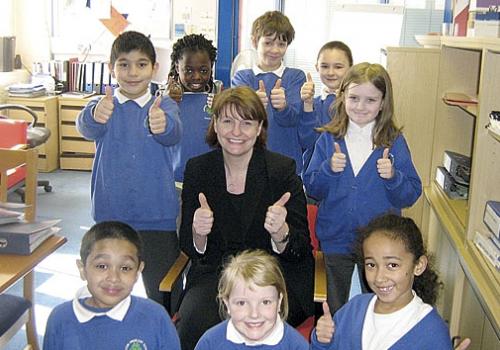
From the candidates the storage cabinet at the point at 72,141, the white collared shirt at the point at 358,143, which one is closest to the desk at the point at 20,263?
the white collared shirt at the point at 358,143

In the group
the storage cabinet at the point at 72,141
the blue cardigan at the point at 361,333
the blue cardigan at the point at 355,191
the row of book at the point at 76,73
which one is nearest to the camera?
the blue cardigan at the point at 361,333

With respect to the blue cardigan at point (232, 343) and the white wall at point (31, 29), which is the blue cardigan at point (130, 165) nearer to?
the blue cardigan at point (232, 343)

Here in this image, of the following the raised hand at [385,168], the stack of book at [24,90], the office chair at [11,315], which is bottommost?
the office chair at [11,315]

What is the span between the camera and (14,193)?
4879 millimetres

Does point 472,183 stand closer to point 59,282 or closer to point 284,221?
point 284,221

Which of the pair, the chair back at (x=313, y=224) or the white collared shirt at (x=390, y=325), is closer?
the white collared shirt at (x=390, y=325)

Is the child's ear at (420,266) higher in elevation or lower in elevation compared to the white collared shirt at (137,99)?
lower

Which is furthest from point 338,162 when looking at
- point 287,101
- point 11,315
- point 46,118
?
point 46,118

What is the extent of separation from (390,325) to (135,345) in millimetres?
702

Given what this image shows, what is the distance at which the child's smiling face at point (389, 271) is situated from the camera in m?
1.74

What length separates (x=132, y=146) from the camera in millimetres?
2314

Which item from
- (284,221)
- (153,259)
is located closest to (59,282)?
(153,259)

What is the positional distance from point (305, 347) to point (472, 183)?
102 cm

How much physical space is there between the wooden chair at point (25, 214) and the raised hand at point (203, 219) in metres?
0.59
